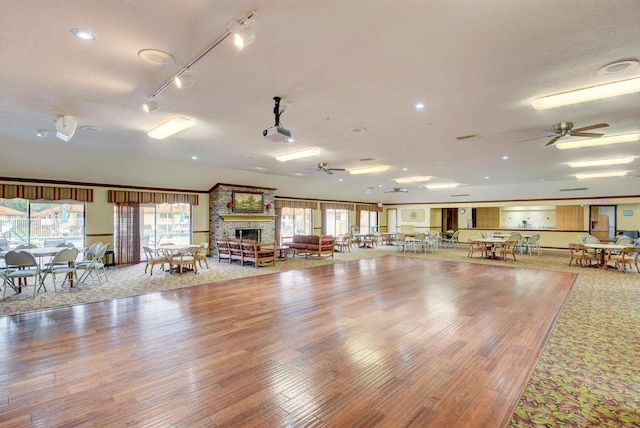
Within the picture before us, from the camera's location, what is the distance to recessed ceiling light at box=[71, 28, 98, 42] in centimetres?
263

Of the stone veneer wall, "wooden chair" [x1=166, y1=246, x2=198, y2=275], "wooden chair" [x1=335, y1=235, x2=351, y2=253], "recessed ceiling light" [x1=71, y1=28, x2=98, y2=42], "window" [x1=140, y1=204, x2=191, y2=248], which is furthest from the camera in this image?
"wooden chair" [x1=335, y1=235, x2=351, y2=253]

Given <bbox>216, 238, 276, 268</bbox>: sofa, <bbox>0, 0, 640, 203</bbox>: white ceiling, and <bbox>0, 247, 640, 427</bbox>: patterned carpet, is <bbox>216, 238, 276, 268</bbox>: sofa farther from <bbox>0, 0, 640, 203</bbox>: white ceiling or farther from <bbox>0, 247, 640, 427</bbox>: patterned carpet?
<bbox>0, 0, 640, 203</bbox>: white ceiling

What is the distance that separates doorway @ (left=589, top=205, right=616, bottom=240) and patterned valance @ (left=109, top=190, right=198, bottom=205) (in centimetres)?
1683

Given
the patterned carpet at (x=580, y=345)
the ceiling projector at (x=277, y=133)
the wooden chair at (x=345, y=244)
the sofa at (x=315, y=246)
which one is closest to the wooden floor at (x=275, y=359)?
the patterned carpet at (x=580, y=345)

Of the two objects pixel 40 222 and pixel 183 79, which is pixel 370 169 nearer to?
pixel 183 79

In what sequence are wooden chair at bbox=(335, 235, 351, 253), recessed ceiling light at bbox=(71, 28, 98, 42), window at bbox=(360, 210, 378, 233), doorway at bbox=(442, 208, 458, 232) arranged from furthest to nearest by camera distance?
doorway at bbox=(442, 208, 458, 232)
window at bbox=(360, 210, 378, 233)
wooden chair at bbox=(335, 235, 351, 253)
recessed ceiling light at bbox=(71, 28, 98, 42)

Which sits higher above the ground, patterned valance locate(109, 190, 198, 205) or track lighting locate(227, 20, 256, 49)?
track lighting locate(227, 20, 256, 49)

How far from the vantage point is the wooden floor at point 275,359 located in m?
2.30

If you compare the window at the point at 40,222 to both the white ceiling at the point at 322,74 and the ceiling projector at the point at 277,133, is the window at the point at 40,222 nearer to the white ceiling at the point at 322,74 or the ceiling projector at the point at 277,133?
the white ceiling at the point at 322,74

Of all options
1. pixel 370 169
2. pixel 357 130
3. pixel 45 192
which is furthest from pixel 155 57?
pixel 45 192

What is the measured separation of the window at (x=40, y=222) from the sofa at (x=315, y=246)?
665 centimetres

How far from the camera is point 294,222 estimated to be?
1484cm

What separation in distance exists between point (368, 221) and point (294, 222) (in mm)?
5869

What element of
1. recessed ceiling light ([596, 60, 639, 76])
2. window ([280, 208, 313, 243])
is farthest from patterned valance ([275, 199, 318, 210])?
recessed ceiling light ([596, 60, 639, 76])
